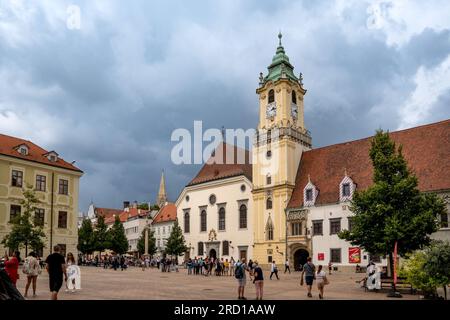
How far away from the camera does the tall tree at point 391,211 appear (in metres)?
24.2

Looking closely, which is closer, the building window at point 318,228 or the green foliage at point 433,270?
the green foliage at point 433,270

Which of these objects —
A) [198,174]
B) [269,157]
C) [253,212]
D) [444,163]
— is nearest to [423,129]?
[444,163]

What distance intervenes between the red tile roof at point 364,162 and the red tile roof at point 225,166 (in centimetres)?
767

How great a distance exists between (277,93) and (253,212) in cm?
1405

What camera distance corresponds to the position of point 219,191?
58875 mm

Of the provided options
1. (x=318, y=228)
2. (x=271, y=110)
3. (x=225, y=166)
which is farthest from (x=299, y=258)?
(x=271, y=110)

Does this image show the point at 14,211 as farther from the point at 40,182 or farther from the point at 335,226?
the point at 335,226

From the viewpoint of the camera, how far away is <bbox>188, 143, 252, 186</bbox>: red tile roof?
191 ft

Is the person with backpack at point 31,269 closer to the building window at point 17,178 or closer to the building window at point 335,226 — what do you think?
the building window at point 17,178

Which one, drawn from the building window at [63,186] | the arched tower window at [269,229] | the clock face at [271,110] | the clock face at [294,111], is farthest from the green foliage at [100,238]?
the clock face at [294,111]

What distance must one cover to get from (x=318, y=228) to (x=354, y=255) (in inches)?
192

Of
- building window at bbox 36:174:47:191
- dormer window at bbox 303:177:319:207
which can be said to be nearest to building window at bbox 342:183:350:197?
dormer window at bbox 303:177:319:207

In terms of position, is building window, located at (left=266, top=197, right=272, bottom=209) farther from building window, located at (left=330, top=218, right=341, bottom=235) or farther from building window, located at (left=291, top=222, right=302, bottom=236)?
building window, located at (left=330, top=218, right=341, bottom=235)
